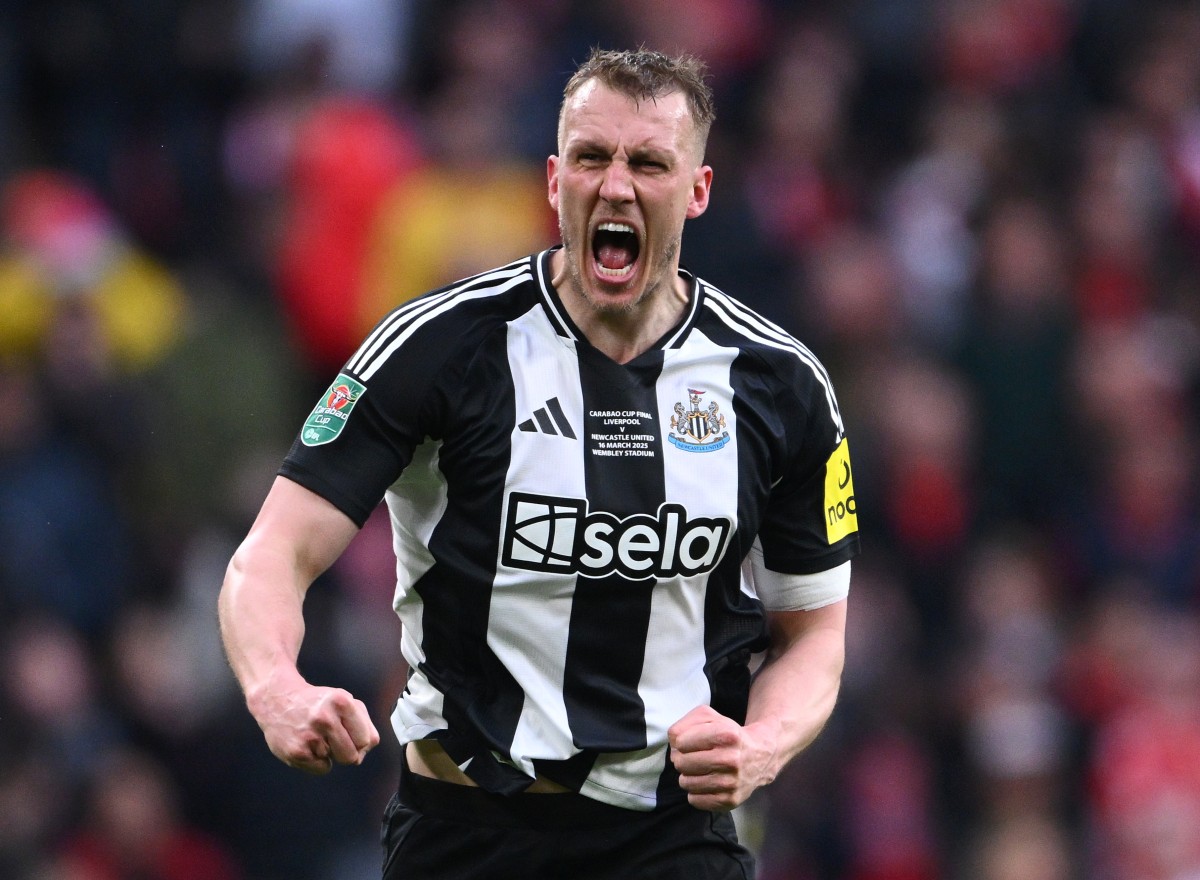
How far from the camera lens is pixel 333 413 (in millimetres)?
4137

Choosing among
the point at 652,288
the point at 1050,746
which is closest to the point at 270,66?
the point at 1050,746

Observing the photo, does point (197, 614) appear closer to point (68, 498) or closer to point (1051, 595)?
point (68, 498)

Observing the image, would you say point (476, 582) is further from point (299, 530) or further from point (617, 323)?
point (617, 323)

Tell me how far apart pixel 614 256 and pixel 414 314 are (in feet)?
1.47

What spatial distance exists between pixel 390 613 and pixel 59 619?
1293mm

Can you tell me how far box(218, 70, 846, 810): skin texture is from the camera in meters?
3.74

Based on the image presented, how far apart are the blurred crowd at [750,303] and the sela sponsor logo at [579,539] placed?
348 cm

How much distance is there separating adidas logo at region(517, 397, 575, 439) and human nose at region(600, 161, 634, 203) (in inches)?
17.6

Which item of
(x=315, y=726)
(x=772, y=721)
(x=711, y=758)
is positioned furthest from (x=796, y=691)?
(x=315, y=726)

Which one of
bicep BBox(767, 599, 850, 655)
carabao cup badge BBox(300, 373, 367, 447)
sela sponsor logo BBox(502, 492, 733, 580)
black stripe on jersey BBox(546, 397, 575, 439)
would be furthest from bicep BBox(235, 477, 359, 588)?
bicep BBox(767, 599, 850, 655)

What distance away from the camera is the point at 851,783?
822 cm

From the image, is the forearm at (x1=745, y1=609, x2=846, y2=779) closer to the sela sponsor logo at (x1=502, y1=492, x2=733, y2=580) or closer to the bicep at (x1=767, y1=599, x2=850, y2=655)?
the bicep at (x1=767, y1=599, x2=850, y2=655)

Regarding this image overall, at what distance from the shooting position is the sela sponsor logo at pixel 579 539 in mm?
4176

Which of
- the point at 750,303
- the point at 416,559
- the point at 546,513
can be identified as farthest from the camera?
the point at 750,303
